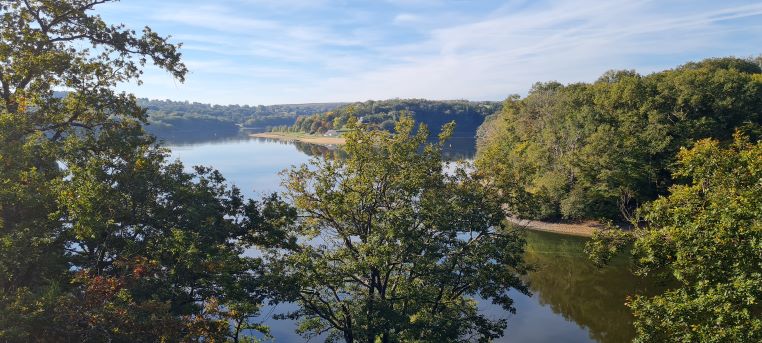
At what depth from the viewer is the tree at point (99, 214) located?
973 cm

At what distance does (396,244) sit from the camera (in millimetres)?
14086

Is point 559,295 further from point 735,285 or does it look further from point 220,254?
point 220,254

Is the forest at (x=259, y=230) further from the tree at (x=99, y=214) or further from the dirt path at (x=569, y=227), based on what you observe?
the dirt path at (x=569, y=227)

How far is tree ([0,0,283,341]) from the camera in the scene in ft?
31.9

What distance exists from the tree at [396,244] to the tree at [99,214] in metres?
1.70

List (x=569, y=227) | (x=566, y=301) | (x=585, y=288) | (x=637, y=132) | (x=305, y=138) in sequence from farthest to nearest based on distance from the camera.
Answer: (x=305, y=138) < (x=569, y=227) < (x=637, y=132) < (x=585, y=288) < (x=566, y=301)

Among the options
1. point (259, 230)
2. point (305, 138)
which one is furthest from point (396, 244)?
point (305, 138)

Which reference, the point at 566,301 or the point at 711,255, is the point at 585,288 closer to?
the point at 566,301

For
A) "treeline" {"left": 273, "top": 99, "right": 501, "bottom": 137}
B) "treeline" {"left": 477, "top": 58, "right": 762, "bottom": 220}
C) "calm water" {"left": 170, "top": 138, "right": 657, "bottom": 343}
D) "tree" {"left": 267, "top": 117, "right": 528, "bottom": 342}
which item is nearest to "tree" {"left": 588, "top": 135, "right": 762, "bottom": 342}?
"tree" {"left": 267, "top": 117, "right": 528, "bottom": 342}

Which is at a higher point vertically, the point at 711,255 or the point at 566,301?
the point at 711,255

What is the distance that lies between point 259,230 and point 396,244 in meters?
4.13

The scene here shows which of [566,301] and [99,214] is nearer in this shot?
[99,214]

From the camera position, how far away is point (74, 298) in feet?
32.3

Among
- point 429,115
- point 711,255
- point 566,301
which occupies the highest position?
point 429,115
